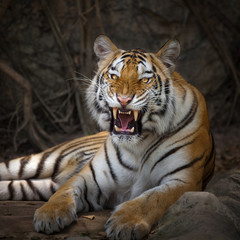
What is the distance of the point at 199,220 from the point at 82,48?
3959 mm

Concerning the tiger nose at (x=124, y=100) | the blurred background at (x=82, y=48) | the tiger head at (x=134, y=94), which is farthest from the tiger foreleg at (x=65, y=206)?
the blurred background at (x=82, y=48)

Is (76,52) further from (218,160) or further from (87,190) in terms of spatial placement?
(87,190)

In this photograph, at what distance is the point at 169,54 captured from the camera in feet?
10.1

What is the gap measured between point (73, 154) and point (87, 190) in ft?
2.77

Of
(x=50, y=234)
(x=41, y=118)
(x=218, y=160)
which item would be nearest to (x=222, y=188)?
(x=50, y=234)

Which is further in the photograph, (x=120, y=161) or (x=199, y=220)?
(x=120, y=161)

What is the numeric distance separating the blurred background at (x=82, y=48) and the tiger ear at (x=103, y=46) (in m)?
2.16

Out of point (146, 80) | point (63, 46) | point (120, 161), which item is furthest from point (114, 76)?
point (63, 46)

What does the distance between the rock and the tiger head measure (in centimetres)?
69

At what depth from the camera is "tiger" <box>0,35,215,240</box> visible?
269cm

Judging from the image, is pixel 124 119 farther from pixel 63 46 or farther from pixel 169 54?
pixel 63 46

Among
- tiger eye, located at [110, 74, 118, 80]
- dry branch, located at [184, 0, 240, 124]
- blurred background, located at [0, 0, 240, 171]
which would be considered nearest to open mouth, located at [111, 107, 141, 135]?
tiger eye, located at [110, 74, 118, 80]

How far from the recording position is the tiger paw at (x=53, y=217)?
2.34 m

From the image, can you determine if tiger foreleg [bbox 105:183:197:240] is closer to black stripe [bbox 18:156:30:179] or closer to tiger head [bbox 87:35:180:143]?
tiger head [bbox 87:35:180:143]
